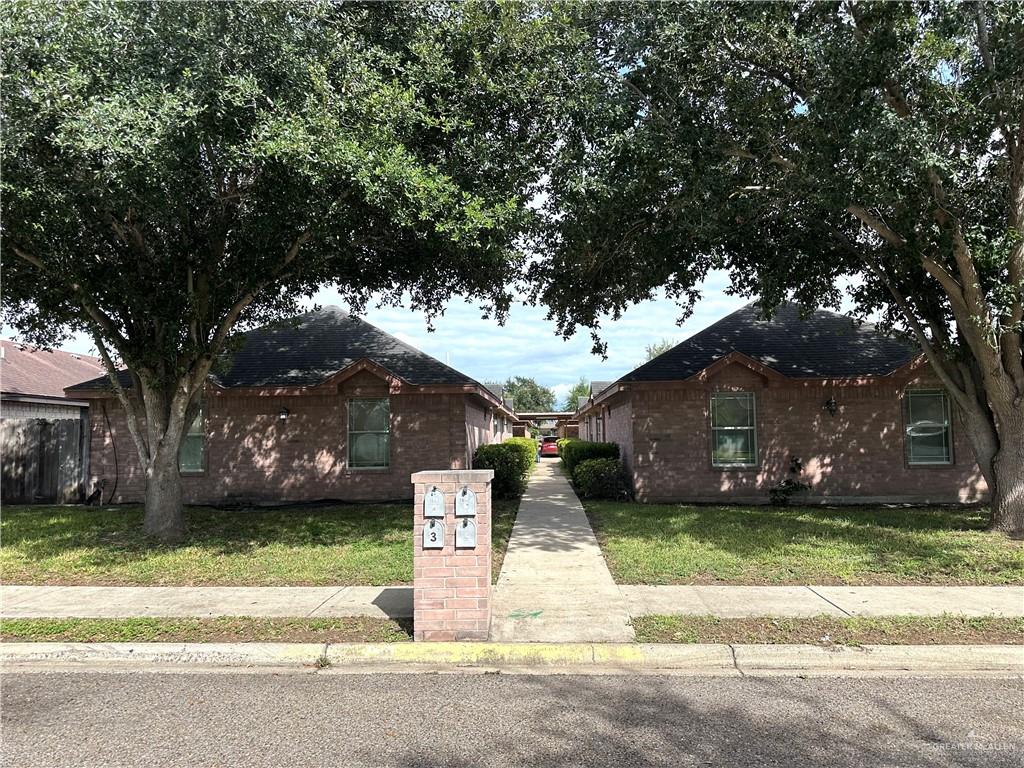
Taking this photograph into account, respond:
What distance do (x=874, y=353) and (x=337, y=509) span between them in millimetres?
12287

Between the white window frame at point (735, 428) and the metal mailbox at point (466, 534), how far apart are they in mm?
10000

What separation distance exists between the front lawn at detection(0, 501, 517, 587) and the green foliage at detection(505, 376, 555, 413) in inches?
3193

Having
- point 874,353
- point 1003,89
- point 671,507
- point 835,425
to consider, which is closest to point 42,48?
point 1003,89

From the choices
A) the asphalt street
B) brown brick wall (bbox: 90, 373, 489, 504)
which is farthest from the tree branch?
the asphalt street

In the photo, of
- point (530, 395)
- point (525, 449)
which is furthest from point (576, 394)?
point (525, 449)

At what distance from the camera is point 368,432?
14844mm

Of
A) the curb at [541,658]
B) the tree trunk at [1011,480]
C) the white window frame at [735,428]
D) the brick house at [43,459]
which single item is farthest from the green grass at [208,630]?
the brick house at [43,459]

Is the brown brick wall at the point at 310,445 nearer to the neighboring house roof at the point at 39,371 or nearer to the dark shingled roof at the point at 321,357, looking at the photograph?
the dark shingled roof at the point at 321,357

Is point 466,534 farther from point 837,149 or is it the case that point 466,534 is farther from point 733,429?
point 733,429

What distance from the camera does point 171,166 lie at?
7.19 metres

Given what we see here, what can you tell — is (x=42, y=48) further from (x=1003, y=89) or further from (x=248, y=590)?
(x=1003, y=89)

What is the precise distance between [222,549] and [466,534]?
5.37 metres

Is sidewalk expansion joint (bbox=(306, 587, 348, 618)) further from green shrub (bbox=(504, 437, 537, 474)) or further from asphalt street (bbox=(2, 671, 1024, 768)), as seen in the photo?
green shrub (bbox=(504, 437, 537, 474))

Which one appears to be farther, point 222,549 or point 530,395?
point 530,395
